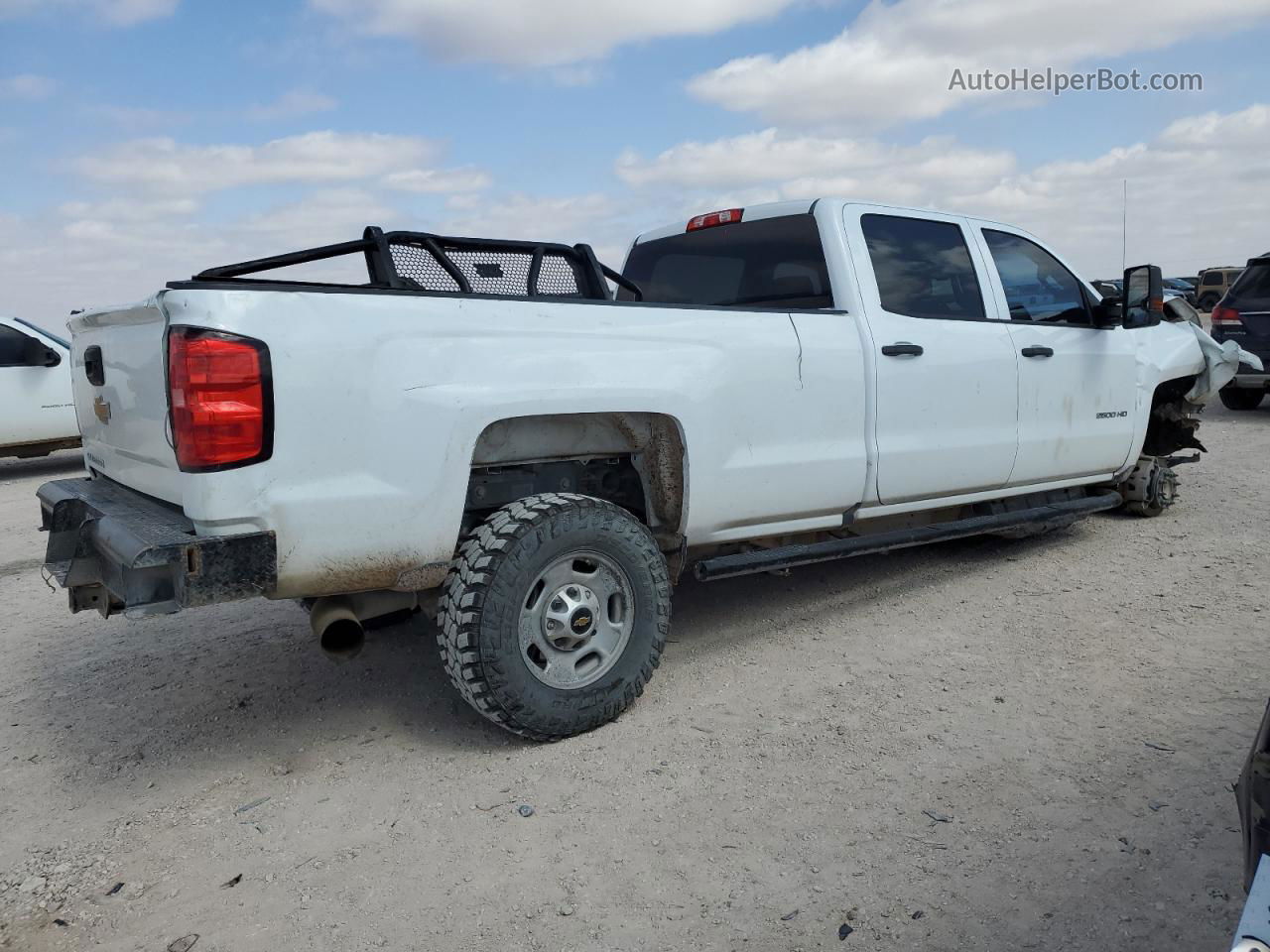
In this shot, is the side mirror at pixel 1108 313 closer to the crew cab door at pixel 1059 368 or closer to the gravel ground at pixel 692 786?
the crew cab door at pixel 1059 368

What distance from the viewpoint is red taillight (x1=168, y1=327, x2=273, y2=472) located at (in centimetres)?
263

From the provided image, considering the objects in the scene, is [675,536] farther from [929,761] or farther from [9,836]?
[9,836]

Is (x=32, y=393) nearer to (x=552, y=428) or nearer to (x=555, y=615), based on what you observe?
(x=552, y=428)

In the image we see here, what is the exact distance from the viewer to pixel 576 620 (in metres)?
3.25

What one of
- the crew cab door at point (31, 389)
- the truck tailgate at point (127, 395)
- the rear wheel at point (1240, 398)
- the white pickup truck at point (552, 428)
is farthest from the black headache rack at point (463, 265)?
the rear wheel at point (1240, 398)

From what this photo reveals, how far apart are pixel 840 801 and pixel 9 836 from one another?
8.04 feet

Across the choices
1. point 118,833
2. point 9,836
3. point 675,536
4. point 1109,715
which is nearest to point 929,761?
point 1109,715

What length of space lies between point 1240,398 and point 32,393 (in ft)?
45.4

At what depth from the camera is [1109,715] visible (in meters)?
3.28

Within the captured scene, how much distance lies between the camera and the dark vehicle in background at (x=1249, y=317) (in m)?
10.6

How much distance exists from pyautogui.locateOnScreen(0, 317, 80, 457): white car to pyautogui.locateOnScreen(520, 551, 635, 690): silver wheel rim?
8.70m

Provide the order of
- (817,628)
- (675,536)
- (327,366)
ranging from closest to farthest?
(327,366), (675,536), (817,628)

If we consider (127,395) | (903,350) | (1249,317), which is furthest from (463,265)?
(1249,317)

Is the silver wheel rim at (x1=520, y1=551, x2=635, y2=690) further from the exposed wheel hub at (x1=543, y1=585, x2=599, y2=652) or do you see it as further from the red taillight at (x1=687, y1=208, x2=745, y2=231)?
the red taillight at (x1=687, y1=208, x2=745, y2=231)
